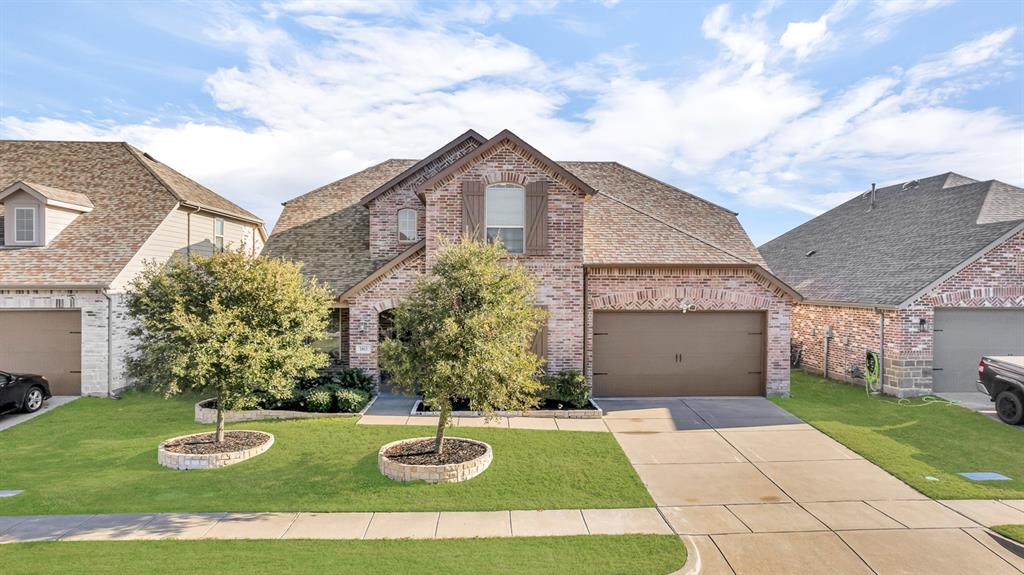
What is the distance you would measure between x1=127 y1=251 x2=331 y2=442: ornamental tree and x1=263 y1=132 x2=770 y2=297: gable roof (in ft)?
15.6

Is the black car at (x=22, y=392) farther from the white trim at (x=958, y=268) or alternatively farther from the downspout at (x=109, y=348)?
the white trim at (x=958, y=268)

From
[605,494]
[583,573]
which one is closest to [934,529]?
[605,494]

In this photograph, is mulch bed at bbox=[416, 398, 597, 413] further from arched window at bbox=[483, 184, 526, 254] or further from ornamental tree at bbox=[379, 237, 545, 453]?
arched window at bbox=[483, 184, 526, 254]

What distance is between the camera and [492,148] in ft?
49.3

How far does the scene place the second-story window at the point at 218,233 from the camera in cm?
2118

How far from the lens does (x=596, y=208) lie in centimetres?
1805

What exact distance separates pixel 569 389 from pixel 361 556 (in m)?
8.15

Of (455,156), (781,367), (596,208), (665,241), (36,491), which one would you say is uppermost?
(455,156)

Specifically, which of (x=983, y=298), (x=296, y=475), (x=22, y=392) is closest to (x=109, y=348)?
(x=22, y=392)

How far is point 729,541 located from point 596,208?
495 inches

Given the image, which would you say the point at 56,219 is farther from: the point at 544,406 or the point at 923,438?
the point at 923,438

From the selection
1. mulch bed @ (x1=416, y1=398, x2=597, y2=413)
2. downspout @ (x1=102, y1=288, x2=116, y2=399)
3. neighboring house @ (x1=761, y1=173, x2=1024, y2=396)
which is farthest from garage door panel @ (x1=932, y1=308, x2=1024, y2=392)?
downspout @ (x1=102, y1=288, x2=116, y2=399)

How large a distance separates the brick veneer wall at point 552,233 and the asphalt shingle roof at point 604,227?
874 millimetres

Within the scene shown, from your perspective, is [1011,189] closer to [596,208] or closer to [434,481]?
[596,208]
